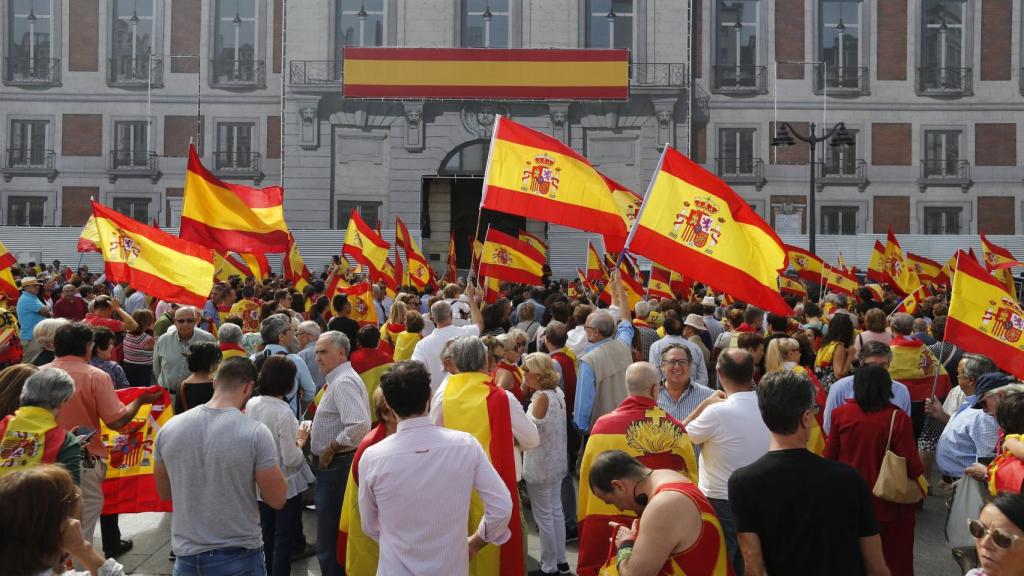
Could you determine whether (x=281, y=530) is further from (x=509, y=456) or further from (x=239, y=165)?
(x=239, y=165)

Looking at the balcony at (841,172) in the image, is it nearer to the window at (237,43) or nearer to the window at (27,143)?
the window at (237,43)

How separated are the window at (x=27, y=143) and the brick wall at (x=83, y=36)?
261 centimetres

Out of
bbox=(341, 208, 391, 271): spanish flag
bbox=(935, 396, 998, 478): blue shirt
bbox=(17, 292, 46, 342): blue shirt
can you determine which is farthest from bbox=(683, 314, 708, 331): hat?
bbox=(17, 292, 46, 342): blue shirt

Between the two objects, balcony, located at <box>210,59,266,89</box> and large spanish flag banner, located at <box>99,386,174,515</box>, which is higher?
balcony, located at <box>210,59,266,89</box>

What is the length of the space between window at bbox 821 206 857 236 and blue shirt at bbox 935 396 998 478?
3134 centimetres

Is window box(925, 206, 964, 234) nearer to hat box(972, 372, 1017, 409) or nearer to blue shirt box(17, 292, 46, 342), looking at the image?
blue shirt box(17, 292, 46, 342)

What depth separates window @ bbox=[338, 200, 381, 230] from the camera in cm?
3416

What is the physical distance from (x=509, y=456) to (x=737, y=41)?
3322 cm

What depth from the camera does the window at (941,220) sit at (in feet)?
120

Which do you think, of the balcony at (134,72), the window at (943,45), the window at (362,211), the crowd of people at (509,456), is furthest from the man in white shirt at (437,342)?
the window at (943,45)

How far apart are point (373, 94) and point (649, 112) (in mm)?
9617

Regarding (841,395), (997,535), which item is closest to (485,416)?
(997,535)

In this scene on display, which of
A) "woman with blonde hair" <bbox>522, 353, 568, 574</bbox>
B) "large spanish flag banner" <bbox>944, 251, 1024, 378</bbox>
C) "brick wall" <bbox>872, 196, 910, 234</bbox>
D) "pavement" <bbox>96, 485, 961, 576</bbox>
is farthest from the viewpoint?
"brick wall" <bbox>872, 196, 910, 234</bbox>

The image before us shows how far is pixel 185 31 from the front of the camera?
3616 centimetres
